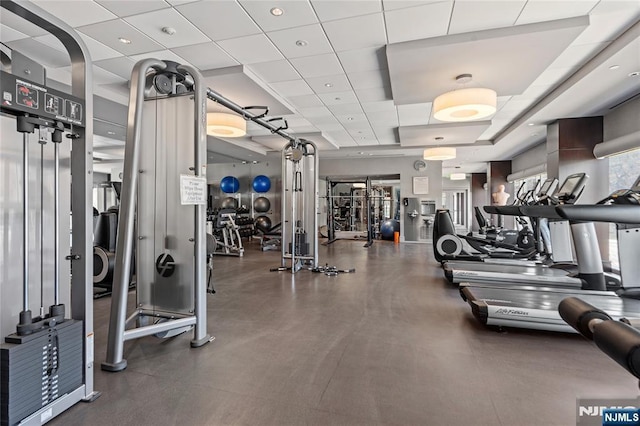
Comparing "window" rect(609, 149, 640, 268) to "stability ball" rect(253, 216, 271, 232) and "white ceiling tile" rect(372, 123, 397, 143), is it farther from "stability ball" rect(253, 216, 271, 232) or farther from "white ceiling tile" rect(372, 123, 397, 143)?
"stability ball" rect(253, 216, 271, 232)

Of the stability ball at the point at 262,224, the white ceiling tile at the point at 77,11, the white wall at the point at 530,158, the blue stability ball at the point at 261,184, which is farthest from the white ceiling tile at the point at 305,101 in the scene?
the white wall at the point at 530,158

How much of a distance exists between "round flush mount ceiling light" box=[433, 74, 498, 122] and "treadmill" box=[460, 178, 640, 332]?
1703mm

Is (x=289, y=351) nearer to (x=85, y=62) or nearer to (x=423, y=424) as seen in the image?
(x=423, y=424)

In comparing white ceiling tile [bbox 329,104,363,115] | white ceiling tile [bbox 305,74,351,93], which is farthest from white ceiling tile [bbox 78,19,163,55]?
white ceiling tile [bbox 329,104,363,115]

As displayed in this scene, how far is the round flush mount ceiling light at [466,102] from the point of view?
3938mm

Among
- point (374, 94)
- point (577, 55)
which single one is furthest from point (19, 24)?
point (577, 55)

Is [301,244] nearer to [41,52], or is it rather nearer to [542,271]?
[542,271]

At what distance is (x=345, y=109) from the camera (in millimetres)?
6039

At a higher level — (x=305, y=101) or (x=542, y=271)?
(x=305, y=101)

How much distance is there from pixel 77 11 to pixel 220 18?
51.1 inches

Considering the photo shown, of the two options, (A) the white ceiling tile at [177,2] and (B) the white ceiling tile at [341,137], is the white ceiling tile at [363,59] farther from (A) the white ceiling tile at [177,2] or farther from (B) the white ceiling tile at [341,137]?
(B) the white ceiling tile at [341,137]

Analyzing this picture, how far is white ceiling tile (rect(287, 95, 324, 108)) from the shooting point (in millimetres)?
5402

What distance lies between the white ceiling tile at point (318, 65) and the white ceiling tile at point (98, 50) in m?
2.11

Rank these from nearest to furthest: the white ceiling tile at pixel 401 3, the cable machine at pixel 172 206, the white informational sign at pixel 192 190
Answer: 1. the white informational sign at pixel 192 190
2. the cable machine at pixel 172 206
3. the white ceiling tile at pixel 401 3
